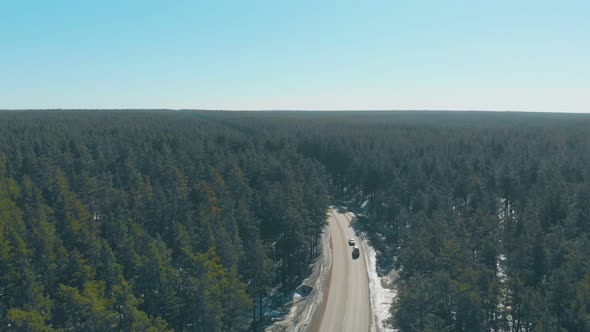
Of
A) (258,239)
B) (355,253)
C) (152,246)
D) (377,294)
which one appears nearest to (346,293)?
(377,294)

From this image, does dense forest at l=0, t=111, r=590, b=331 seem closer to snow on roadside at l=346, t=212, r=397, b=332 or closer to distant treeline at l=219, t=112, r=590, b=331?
distant treeline at l=219, t=112, r=590, b=331

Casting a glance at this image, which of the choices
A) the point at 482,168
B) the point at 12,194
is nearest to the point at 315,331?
the point at 12,194

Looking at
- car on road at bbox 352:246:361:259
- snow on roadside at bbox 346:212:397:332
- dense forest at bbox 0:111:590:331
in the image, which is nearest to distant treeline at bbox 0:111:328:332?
dense forest at bbox 0:111:590:331

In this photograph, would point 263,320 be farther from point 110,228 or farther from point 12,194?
point 12,194

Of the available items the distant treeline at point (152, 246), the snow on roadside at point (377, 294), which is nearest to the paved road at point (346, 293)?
the snow on roadside at point (377, 294)

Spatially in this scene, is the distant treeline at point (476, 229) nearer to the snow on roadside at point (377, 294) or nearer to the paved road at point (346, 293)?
the snow on roadside at point (377, 294)

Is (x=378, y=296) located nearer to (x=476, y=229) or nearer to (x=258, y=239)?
(x=476, y=229)
